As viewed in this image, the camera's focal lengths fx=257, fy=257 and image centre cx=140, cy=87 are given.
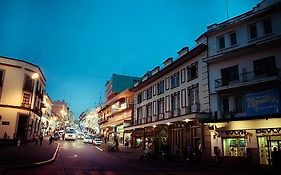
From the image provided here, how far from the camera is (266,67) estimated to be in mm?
23312

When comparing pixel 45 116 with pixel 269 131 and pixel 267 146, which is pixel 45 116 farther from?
pixel 269 131

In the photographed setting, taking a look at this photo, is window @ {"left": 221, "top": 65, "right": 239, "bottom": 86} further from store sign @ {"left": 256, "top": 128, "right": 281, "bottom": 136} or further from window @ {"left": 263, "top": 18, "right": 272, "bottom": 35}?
store sign @ {"left": 256, "top": 128, "right": 281, "bottom": 136}

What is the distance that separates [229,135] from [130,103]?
100.0 ft

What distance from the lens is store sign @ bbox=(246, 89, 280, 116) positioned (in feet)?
70.1

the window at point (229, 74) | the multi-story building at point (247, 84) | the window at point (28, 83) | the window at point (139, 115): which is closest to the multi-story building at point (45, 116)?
the window at point (28, 83)

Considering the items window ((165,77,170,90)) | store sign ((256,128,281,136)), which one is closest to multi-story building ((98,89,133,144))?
window ((165,77,170,90))

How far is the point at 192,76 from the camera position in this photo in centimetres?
3116

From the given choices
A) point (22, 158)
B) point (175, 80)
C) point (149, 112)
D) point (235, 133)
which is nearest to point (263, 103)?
point (235, 133)

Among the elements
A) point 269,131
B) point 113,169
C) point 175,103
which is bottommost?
point 113,169

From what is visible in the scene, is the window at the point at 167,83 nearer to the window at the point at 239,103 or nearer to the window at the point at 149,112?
the window at the point at 149,112

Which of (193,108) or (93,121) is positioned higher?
(93,121)

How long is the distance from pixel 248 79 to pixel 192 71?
8186mm

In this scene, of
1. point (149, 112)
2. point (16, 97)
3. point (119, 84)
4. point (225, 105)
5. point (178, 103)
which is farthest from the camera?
point (119, 84)

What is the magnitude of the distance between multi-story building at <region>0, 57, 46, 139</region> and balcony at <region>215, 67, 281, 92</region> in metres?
32.0
